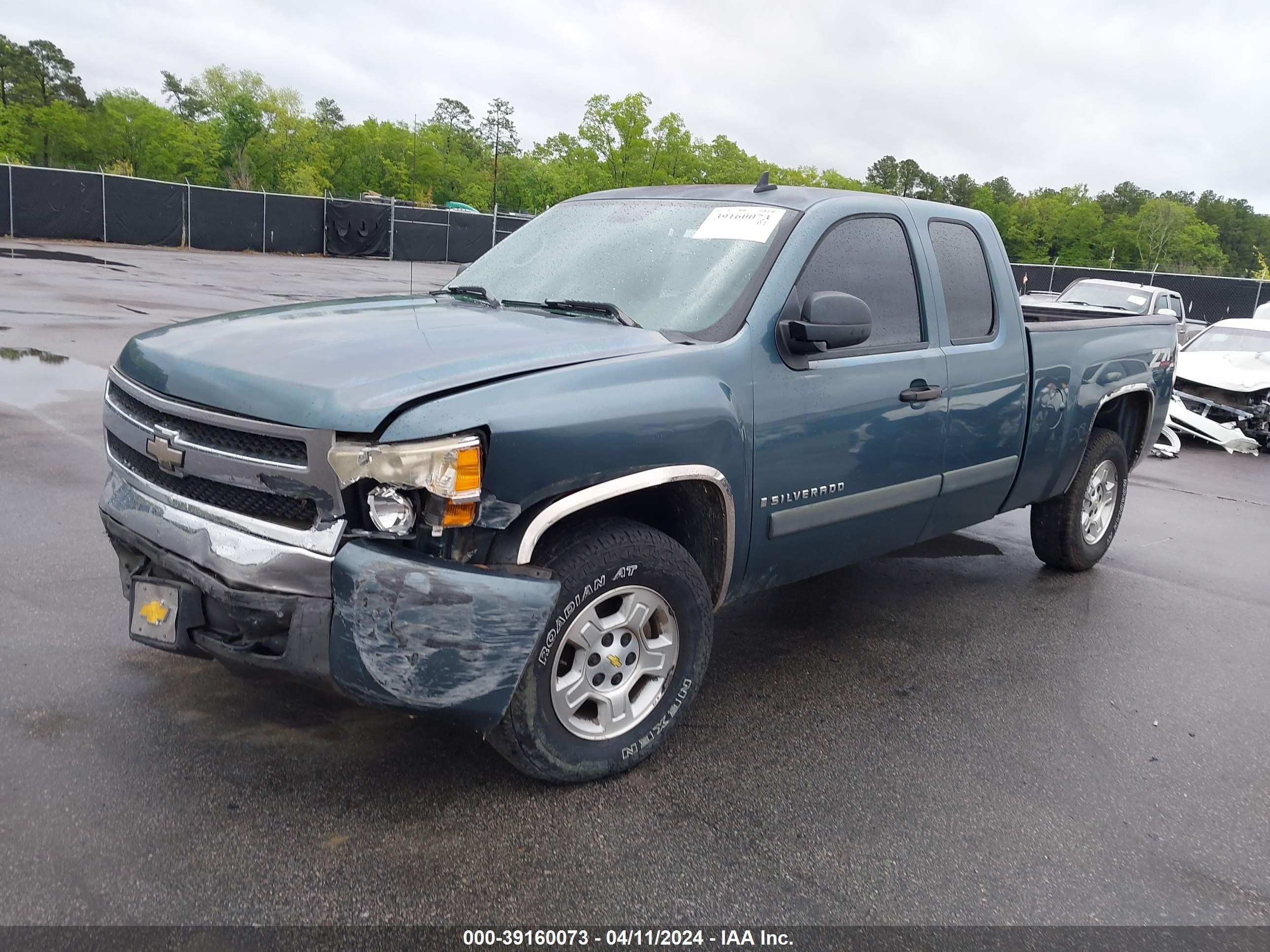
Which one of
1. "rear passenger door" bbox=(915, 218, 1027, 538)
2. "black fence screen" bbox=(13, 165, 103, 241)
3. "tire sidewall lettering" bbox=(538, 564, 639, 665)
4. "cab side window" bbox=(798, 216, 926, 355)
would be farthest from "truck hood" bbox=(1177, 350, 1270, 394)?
"black fence screen" bbox=(13, 165, 103, 241)

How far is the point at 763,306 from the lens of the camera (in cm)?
346

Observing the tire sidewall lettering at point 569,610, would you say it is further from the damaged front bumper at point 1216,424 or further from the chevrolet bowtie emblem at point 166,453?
the damaged front bumper at point 1216,424

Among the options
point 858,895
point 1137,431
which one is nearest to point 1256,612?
point 1137,431

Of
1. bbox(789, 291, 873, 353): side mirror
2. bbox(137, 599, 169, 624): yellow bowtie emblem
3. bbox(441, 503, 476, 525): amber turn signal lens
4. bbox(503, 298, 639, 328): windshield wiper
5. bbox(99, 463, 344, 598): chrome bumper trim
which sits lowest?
bbox(137, 599, 169, 624): yellow bowtie emblem

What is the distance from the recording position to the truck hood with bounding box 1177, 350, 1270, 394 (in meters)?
11.6

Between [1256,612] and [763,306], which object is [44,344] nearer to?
[763,306]

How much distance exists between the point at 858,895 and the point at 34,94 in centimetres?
10134

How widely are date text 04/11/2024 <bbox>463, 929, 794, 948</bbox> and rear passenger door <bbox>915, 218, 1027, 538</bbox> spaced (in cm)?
231

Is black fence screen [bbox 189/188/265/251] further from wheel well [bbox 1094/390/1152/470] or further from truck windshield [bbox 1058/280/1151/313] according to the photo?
wheel well [bbox 1094/390/1152/470]

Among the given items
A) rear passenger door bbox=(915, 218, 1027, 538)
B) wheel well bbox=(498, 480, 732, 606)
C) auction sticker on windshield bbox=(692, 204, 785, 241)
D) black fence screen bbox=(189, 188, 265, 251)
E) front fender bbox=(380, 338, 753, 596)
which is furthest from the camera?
black fence screen bbox=(189, 188, 265, 251)

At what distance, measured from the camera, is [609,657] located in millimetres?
3117

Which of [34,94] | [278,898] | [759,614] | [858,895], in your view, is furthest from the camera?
[34,94]

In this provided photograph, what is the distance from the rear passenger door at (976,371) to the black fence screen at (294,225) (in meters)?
35.6

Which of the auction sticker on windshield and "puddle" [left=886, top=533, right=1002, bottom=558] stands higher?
the auction sticker on windshield
